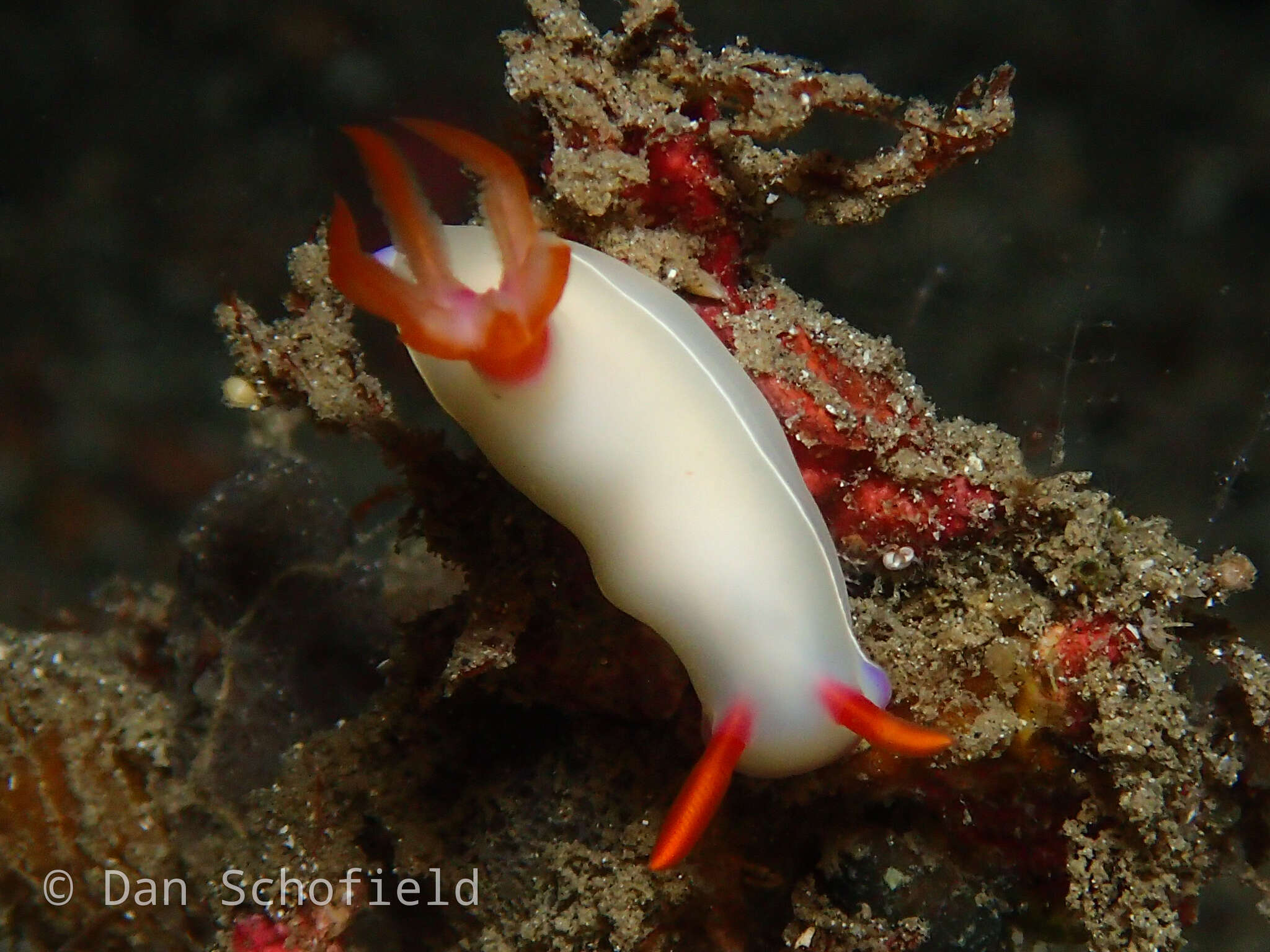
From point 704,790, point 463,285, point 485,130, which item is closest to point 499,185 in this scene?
point 463,285

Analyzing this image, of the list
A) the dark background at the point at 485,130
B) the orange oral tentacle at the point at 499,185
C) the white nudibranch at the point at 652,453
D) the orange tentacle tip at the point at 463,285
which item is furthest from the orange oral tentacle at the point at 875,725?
the dark background at the point at 485,130

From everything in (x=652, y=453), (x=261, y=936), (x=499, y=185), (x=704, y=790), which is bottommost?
(x=261, y=936)

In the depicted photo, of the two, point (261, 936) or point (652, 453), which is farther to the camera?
point (261, 936)

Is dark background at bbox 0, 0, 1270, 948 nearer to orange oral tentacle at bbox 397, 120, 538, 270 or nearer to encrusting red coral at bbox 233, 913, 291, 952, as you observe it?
encrusting red coral at bbox 233, 913, 291, 952

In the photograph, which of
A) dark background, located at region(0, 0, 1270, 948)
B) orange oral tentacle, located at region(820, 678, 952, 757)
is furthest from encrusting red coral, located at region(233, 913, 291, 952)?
dark background, located at region(0, 0, 1270, 948)

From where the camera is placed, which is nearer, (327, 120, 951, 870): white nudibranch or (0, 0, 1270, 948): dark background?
(327, 120, 951, 870): white nudibranch

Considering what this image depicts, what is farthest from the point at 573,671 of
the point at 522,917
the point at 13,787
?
the point at 13,787

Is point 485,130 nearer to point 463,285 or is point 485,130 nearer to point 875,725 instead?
point 463,285
